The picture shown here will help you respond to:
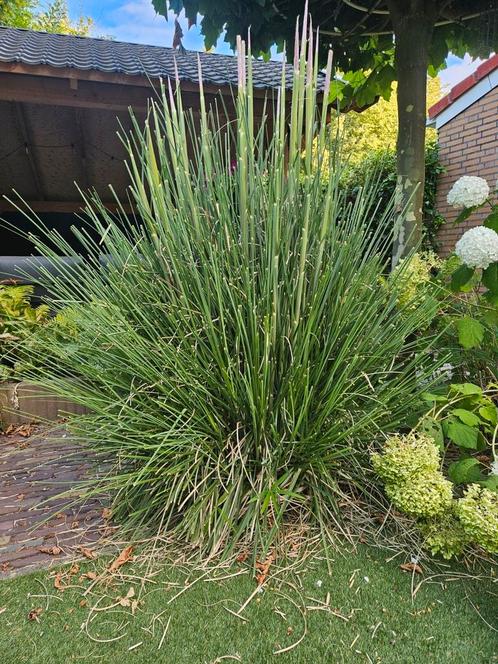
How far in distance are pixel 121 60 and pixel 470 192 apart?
3.62 meters

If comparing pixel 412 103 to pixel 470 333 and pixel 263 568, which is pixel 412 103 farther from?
pixel 263 568

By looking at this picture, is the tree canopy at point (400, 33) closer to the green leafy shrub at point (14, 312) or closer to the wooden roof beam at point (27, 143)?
the green leafy shrub at point (14, 312)

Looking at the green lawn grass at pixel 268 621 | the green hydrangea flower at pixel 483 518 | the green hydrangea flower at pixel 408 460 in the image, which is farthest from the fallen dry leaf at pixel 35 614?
the green hydrangea flower at pixel 483 518

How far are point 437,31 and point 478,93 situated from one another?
311 cm

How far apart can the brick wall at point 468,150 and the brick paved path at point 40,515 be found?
4.77 meters

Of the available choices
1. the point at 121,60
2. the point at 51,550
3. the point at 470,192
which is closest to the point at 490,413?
the point at 470,192

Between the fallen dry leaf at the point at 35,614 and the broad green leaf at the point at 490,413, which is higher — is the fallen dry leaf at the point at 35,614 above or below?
below

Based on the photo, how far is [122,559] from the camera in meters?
1.44

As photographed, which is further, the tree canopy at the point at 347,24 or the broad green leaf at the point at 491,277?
the tree canopy at the point at 347,24

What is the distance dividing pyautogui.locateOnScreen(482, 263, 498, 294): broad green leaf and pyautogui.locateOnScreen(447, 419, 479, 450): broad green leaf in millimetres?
481

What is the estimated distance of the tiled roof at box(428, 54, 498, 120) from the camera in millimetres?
5008

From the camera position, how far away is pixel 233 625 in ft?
3.92

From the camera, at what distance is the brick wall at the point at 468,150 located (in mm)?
5180

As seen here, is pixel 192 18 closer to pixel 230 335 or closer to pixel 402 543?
pixel 230 335
